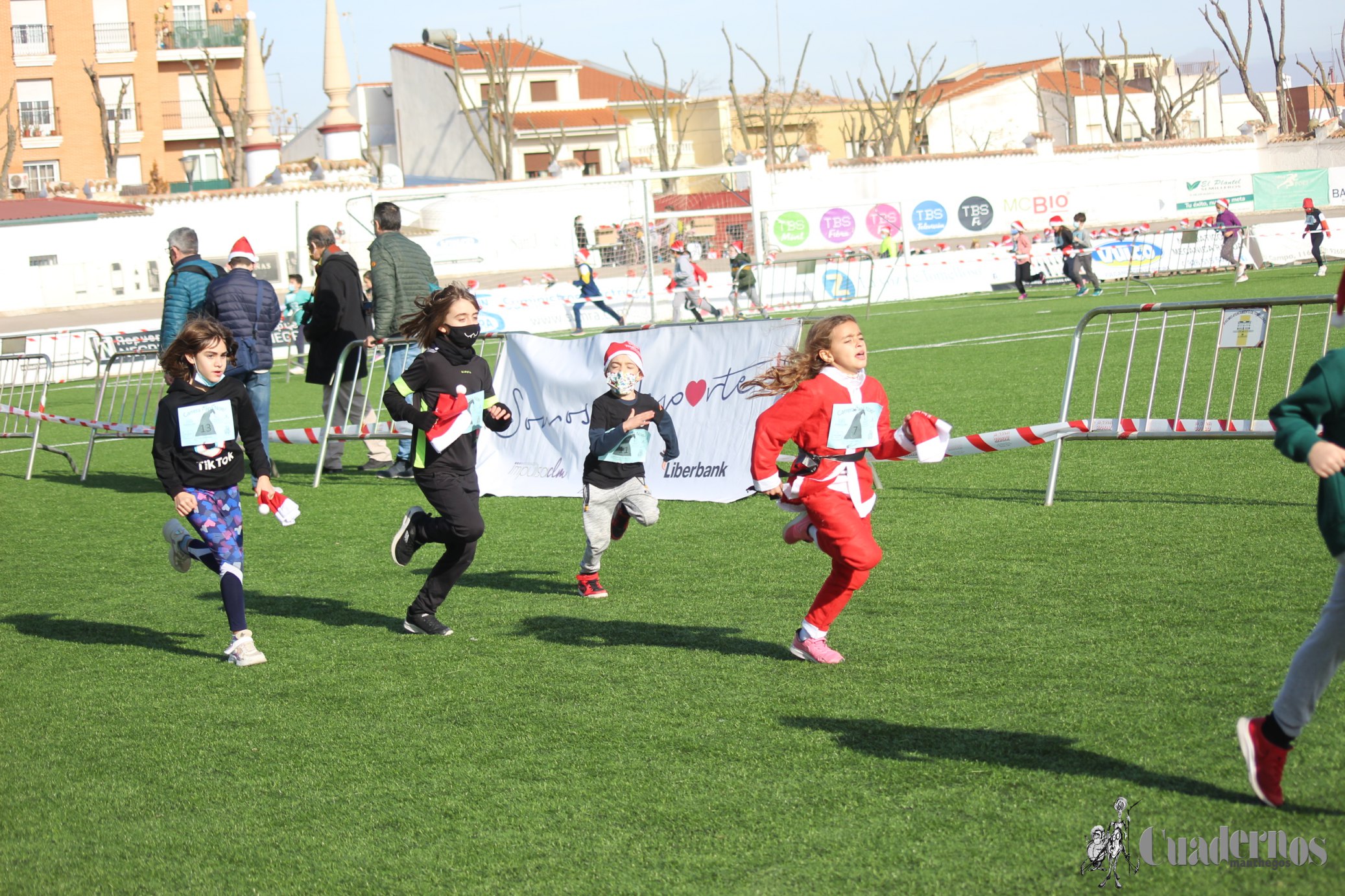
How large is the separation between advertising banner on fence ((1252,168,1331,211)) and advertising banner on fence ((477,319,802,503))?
4017cm

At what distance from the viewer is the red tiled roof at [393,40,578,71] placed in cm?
7294

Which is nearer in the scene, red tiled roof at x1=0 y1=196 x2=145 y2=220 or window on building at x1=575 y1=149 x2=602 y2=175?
red tiled roof at x1=0 y1=196 x2=145 y2=220

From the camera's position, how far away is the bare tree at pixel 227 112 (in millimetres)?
62156

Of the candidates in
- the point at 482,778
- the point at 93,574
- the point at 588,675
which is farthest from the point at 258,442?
the point at 93,574

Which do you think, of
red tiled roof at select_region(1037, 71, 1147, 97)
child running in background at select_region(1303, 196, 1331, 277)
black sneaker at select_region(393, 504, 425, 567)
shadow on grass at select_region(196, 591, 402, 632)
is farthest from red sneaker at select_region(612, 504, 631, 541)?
red tiled roof at select_region(1037, 71, 1147, 97)

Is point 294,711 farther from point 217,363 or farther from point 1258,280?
point 1258,280

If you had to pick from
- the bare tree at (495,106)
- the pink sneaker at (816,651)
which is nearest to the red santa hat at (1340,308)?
the pink sneaker at (816,651)

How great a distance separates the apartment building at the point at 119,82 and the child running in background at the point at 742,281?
41372mm

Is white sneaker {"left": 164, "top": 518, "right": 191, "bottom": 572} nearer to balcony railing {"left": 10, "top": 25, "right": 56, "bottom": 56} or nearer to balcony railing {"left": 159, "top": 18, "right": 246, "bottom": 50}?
balcony railing {"left": 10, "top": 25, "right": 56, "bottom": 56}

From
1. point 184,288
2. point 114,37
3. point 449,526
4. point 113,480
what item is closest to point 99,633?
point 449,526

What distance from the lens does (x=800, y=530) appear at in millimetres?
5754

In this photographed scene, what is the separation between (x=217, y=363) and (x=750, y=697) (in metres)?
3.11

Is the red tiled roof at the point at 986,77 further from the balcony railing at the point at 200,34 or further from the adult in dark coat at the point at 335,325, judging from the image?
the adult in dark coat at the point at 335,325

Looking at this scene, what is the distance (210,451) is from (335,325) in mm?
6150
